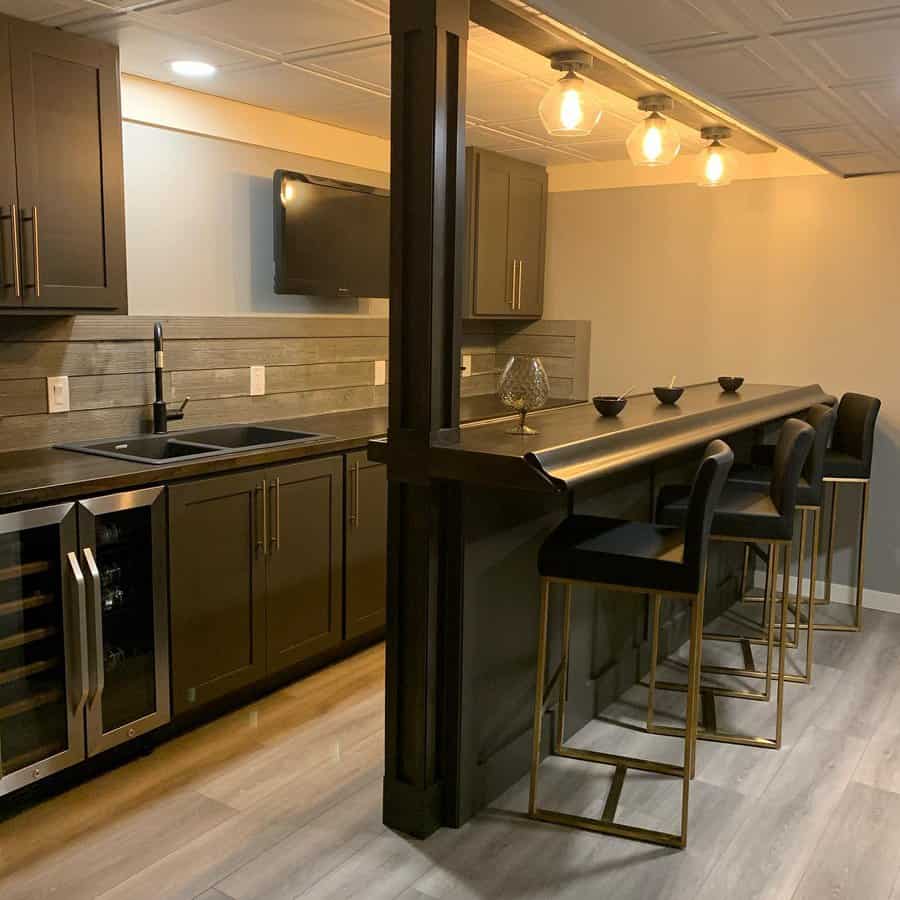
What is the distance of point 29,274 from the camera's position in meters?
2.70

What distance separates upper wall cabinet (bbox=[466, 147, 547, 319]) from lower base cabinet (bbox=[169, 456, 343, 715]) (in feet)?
5.45

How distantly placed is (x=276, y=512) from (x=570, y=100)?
1646 millimetres

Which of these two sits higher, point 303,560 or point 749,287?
point 749,287

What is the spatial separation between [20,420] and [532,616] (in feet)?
5.90

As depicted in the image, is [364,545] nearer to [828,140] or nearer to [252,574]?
[252,574]

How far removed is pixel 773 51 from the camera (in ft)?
8.16

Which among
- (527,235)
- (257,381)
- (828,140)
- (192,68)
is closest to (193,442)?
(257,381)

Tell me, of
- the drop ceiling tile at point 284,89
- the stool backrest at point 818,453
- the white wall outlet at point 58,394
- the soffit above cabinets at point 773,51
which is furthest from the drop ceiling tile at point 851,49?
the white wall outlet at point 58,394

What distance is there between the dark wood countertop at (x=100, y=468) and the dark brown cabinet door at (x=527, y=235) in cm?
165

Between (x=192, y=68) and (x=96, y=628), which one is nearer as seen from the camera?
(x=96, y=628)

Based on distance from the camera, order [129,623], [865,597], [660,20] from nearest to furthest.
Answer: [660,20] → [129,623] → [865,597]

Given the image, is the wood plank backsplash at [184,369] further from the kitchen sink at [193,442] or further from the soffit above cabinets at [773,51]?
the soffit above cabinets at [773,51]

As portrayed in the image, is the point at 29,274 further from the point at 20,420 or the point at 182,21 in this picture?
the point at 182,21

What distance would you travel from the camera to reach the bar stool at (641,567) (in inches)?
89.8
